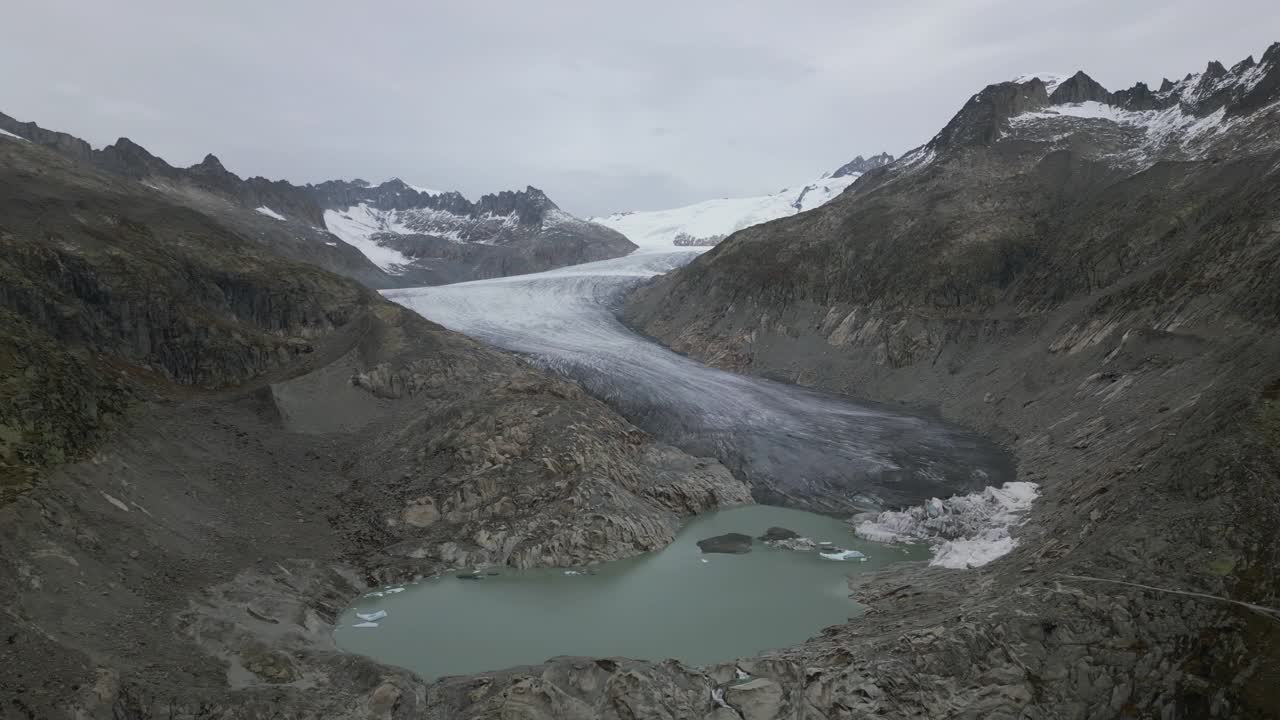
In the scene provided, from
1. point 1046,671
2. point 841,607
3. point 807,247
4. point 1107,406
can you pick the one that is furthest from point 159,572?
point 807,247

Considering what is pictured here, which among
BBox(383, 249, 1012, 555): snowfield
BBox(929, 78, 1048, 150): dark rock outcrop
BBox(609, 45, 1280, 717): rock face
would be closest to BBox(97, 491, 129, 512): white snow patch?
BBox(609, 45, 1280, 717): rock face

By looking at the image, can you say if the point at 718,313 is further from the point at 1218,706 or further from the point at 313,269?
the point at 1218,706

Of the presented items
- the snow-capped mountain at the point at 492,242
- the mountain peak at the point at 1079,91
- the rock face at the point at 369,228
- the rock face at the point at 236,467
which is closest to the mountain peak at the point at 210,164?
the rock face at the point at 369,228

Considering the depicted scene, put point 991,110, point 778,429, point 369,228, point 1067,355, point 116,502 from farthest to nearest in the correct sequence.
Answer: point 369,228, point 991,110, point 778,429, point 1067,355, point 116,502

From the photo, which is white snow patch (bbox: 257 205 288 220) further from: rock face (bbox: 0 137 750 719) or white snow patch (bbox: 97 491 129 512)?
white snow patch (bbox: 97 491 129 512)

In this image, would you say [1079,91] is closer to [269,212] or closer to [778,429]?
[778,429]

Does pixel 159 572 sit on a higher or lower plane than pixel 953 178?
lower

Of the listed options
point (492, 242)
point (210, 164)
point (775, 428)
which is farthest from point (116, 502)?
point (492, 242)
